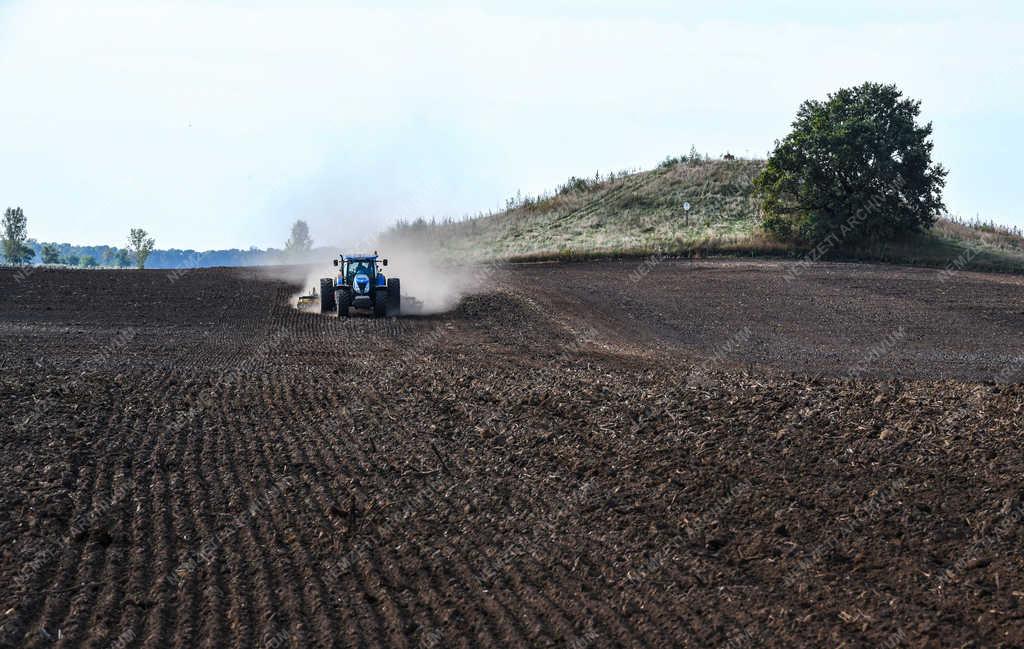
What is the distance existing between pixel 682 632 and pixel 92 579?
5.01m

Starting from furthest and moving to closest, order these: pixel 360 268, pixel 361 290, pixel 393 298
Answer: pixel 393 298 → pixel 360 268 → pixel 361 290

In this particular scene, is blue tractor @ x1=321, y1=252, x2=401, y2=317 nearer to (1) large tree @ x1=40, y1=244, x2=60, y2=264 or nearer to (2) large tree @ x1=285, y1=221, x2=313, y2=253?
(2) large tree @ x1=285, y1=221, x2=313, y2=253

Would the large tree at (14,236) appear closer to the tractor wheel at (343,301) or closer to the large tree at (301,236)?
the large tree at (301,236)

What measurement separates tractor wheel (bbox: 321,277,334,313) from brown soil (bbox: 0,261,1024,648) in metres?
10.4

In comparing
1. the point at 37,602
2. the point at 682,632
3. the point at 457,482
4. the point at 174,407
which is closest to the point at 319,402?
the point at 174,407

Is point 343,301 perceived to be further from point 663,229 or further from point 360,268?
point 663,229

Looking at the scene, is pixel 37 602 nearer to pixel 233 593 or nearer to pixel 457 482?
pixel 233 593

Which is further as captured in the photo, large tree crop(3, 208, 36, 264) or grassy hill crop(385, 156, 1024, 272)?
large tree crop(3, 208, 36, 264)

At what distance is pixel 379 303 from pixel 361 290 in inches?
26.4

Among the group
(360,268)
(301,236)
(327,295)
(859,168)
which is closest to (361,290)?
(360,268)

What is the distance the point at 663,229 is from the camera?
190ft

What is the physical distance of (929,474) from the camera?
11.1 meters

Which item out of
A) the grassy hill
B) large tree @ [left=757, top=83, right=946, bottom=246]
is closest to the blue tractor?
the grassy hill

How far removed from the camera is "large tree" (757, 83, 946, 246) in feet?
159
